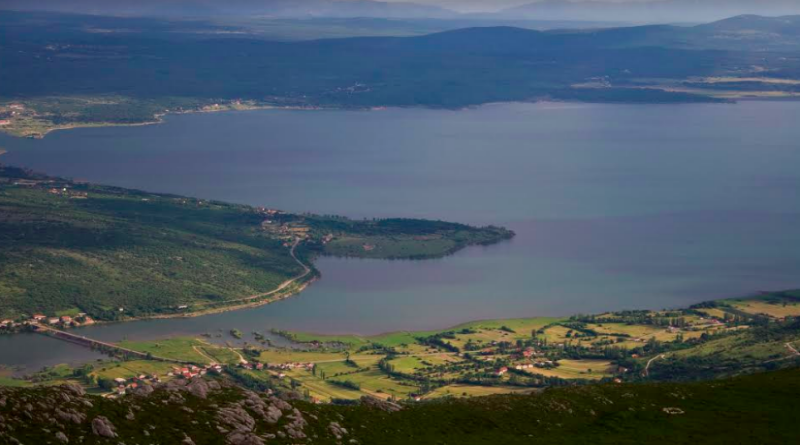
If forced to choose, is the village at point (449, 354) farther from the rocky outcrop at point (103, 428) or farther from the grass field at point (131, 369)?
the rocky outcrop at point (103, 428)

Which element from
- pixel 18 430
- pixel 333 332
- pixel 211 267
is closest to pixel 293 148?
pixel 211 267

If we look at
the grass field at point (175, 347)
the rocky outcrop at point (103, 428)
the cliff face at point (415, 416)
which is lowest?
the grass field at point (175, 347)

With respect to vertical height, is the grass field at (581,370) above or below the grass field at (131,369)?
above

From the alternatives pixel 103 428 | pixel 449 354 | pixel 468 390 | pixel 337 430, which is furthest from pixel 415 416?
pixel 449 354

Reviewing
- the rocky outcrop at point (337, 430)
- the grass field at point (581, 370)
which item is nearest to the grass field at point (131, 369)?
the grass field at point (581, 370)

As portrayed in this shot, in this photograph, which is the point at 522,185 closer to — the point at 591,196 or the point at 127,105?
the point at 591,196

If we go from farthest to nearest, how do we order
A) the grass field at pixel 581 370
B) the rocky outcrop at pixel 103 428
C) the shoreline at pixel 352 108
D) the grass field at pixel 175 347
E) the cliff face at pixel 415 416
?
the shoreline at pixel 352 108
the grass field at pixel 175 347
the grass field at pixel 581 370
the cliff face at pixel 415 416
the rocky outcrop at pixel 103 428

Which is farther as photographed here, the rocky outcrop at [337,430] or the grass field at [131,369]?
the grass field at [131,369]
